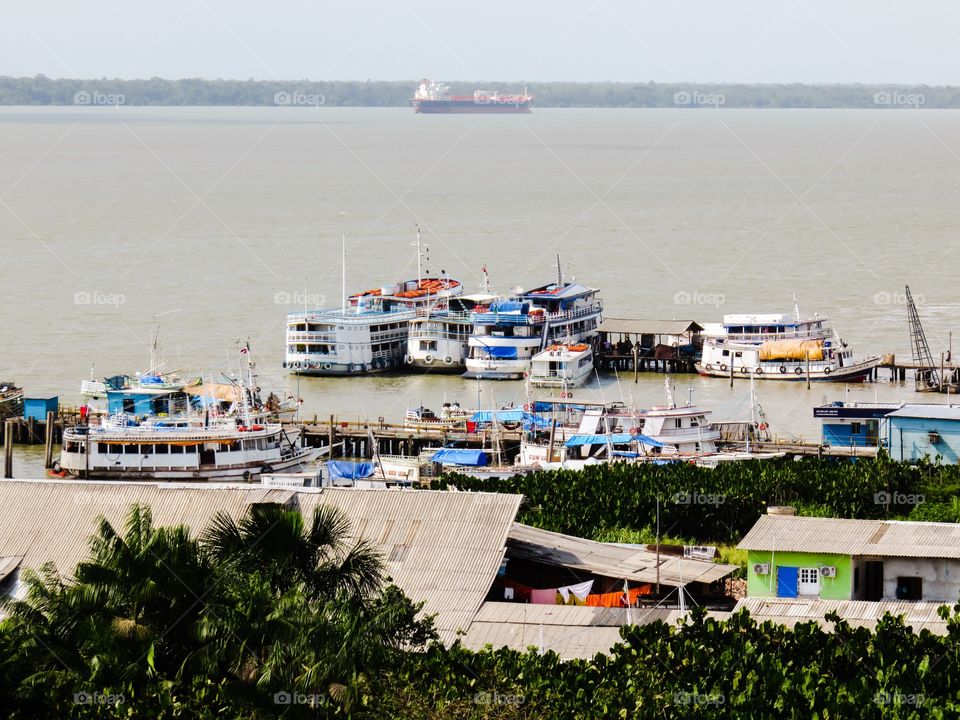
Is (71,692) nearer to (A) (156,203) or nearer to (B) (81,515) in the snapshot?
(B) (81,515)

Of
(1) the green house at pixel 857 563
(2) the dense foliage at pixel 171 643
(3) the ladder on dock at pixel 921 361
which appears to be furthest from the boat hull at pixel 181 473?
(2) the dense foliage at pixel 171 643

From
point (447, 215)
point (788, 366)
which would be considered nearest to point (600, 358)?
point (788, 366)

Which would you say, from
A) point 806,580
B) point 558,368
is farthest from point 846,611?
point 558,368

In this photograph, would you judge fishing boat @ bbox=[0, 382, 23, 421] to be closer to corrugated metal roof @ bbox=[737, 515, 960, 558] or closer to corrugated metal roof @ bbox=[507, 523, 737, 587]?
corrugated metal roof @ bbox=[507, 523, 737, 587]

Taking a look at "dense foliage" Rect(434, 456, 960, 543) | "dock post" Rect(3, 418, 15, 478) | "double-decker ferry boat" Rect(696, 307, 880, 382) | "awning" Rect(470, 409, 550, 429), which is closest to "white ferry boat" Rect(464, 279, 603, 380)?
"double-decker ferry boat" Rect(696, 307, 880, 382)

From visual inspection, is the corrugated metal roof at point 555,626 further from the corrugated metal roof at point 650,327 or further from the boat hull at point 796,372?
the corrugated metal roof at point 650,327

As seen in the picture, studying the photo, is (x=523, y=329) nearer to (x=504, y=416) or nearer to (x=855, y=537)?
(x=504, y=416)
